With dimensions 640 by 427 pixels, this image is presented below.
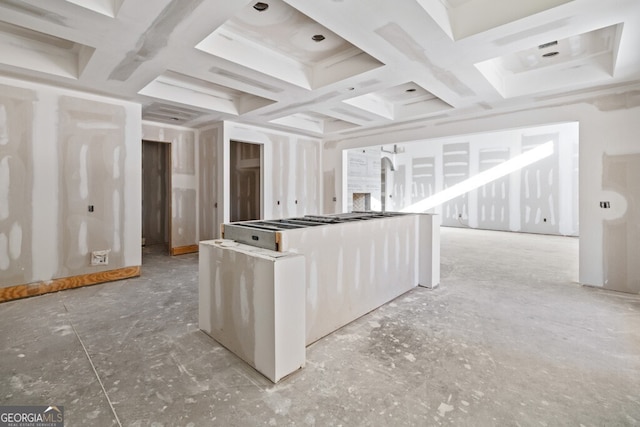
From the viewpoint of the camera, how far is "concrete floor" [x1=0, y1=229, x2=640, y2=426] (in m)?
1.58

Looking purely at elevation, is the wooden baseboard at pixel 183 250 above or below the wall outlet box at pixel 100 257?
below

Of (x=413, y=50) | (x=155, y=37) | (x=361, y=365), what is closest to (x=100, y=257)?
(x=155, y=37)

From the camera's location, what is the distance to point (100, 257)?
12.7ft

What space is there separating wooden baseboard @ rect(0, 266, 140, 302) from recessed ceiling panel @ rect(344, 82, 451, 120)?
4.11 metres

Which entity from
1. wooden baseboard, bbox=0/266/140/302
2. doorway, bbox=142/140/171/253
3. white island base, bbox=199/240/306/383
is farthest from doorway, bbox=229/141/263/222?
white island base, bbox=199/240/306/383

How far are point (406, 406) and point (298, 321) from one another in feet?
2.61

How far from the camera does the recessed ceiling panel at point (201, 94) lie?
3.90 meters

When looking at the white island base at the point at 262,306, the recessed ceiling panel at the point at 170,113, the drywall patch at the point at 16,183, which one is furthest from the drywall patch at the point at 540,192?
the drywall patch at the point at 16,183

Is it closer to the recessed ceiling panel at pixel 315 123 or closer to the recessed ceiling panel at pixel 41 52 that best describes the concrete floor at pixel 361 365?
the recessed ceiling panel at pixel 41 52

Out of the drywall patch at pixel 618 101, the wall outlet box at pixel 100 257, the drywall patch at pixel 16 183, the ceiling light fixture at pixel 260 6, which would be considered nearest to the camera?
the ceiling light fixture at pixel 260 6

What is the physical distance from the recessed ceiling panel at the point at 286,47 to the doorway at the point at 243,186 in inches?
224

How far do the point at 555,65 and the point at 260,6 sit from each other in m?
3.68

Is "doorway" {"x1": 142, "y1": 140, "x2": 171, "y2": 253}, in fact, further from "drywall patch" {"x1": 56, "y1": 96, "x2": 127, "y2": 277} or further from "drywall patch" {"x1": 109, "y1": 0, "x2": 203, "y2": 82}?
"drywall patch" {"x1": 109, "y1": 0, "x2": 203, "y2": 82}

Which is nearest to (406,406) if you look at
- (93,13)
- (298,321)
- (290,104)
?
(298,321)
